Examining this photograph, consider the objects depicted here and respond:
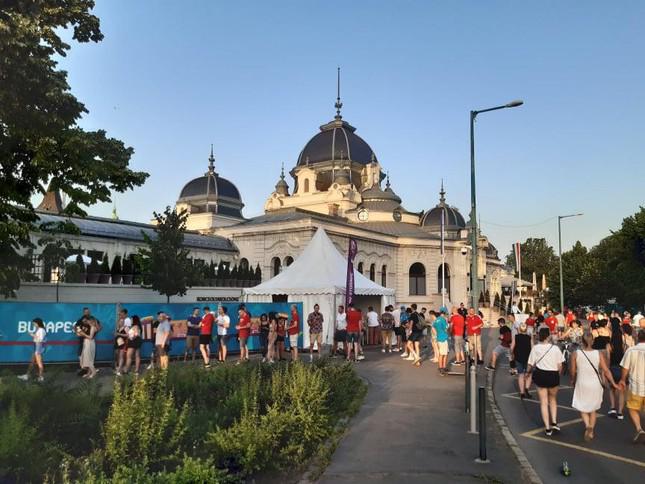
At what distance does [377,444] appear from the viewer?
27.0ft

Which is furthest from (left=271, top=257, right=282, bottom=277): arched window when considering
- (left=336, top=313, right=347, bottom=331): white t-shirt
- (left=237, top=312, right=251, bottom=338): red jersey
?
(left=237, top=312, right=251, bottom=338): red jersey

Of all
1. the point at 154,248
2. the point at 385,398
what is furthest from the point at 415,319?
the point at 154,248

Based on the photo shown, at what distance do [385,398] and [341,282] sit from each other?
33.8 feet

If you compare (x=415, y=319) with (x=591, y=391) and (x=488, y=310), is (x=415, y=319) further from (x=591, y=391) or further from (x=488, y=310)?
(x=488, y=310)

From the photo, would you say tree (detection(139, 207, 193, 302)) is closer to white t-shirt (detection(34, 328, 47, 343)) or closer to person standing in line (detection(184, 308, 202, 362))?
person standing in line (detection(184, 308, 202, 362))

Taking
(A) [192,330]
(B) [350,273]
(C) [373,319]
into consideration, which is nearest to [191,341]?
(A) [192,330]

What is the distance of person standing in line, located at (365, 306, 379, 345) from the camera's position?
2347cm

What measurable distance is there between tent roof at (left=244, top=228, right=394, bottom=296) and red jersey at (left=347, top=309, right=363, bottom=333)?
301 cm

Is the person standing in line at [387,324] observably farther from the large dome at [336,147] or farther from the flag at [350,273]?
the large dome at [336,147]

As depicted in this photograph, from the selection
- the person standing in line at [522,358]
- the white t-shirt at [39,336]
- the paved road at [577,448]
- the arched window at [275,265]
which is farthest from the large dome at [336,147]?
the paved road at [577,448]

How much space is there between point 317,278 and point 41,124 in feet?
45.5

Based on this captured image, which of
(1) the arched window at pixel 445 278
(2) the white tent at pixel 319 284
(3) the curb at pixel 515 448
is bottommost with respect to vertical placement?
(3) the curb at pixel 515 448

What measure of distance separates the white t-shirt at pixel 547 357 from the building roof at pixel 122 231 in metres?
33.3

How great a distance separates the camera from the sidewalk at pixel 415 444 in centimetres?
689
